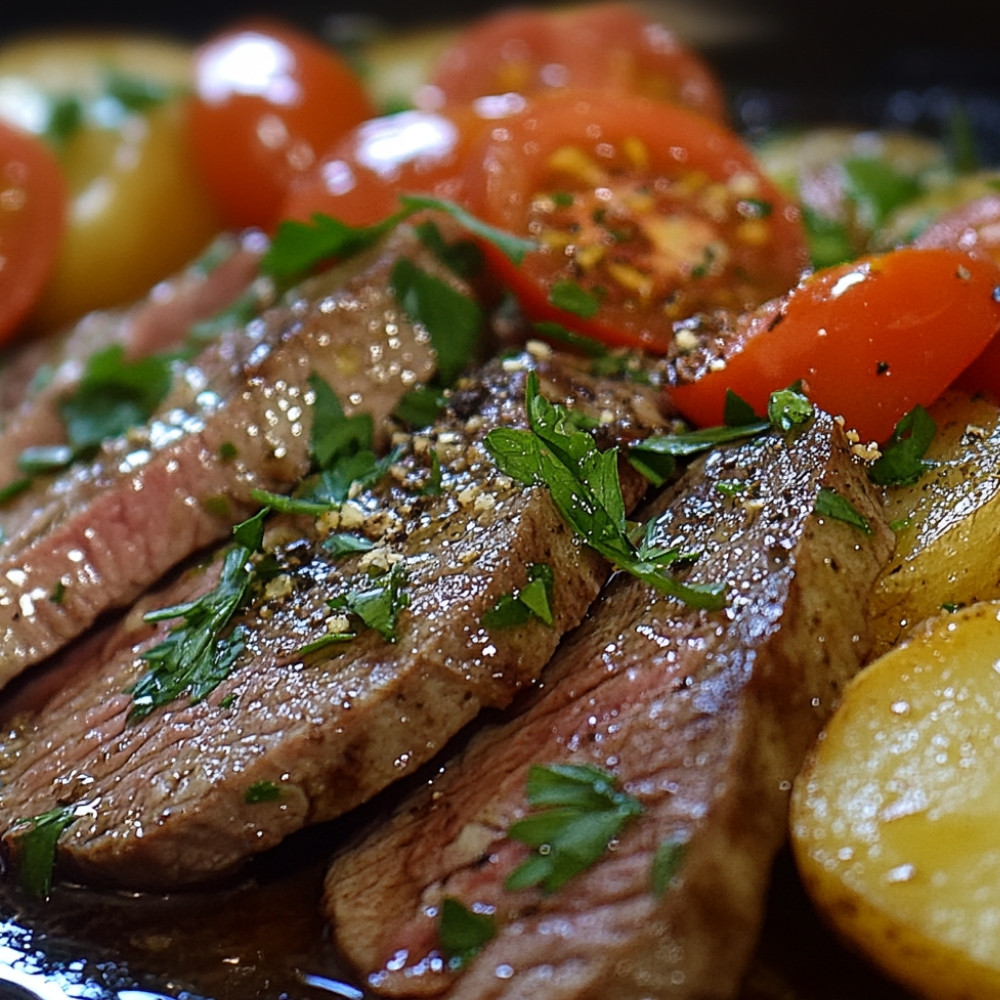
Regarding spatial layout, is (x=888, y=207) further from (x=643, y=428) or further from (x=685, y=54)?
(x=643, y=428)

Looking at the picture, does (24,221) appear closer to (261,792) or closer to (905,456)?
(261,792)

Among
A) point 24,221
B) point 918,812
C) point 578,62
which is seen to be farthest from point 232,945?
point 578,62

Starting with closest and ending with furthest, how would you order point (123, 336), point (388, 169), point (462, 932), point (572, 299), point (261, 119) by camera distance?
1. point (462, 932)
2. point (572, 299)
3. point (388, 169)
4. point (123, 336)
5. point (261, 119)

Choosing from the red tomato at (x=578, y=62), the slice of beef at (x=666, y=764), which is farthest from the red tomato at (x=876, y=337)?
the red tomato at (x=578, y=62)

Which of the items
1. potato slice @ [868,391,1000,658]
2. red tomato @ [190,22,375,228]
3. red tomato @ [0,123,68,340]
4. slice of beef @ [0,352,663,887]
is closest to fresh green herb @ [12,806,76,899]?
slice of beef @ [0,352,663,887]

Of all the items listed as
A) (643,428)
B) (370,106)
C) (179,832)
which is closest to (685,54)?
(370,106)

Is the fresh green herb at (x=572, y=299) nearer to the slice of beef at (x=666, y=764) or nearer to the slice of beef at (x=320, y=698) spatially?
the slice of beef at (x=320, y=698)
